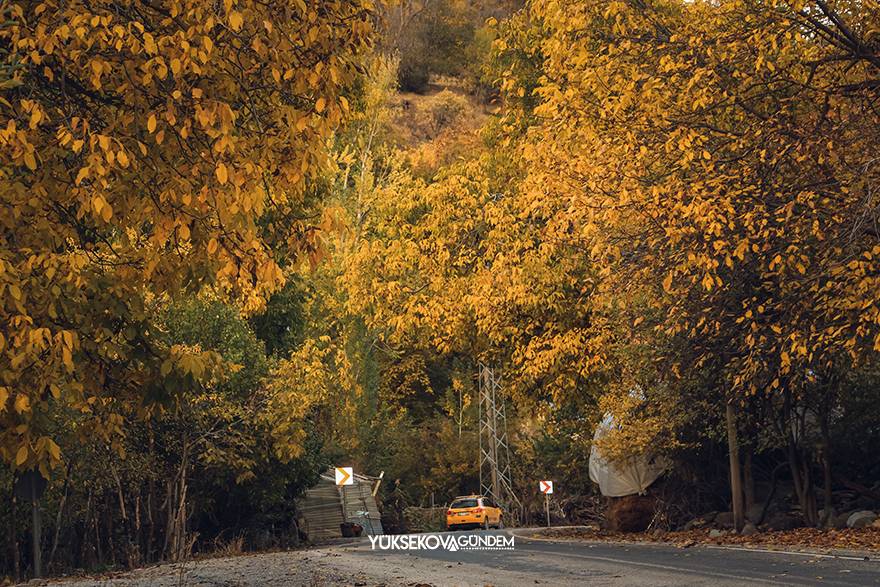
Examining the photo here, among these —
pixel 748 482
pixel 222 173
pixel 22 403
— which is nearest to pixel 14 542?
pixel 748 482

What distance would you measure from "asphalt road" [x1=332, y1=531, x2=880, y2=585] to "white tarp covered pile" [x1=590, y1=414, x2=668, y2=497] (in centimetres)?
757

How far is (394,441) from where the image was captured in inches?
2088

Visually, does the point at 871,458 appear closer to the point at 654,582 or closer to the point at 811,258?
the point at 811,258

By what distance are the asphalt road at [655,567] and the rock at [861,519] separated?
3507mm

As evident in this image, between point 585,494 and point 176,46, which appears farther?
point 585,494

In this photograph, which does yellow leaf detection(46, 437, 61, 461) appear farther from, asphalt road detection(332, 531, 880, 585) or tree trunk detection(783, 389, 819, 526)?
tree trunk detection(783, 389, 819, 526)

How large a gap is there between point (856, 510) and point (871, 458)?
A: 6.75ft

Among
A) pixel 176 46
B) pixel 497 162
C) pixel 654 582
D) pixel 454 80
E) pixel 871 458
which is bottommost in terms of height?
pixel 654 582

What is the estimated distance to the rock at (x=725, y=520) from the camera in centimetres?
2520

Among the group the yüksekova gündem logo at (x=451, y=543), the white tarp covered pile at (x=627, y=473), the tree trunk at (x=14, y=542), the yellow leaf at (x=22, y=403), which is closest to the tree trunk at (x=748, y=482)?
the white tarp covered pile at (x=627, y=473)

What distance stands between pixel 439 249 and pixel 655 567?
13.4 metres

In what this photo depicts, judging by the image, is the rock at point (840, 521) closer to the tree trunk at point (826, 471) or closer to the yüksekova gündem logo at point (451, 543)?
the tree trunk at point (826, 471)

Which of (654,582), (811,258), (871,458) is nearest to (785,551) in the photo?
(811,258)

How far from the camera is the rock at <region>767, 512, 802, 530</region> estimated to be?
75.8 ft
